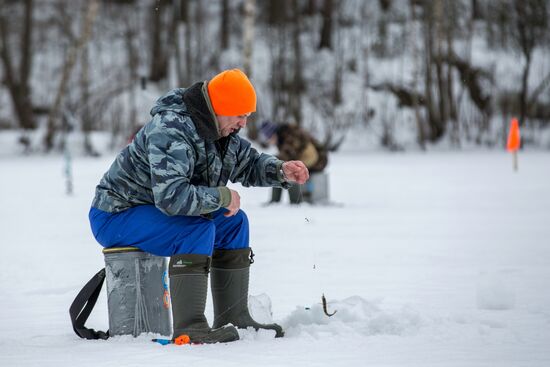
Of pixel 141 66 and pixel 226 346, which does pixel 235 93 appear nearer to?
pixel 226 346

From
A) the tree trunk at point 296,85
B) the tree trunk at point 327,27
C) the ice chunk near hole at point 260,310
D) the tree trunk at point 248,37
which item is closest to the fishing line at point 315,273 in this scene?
the ice chunk near hole at point 260,310

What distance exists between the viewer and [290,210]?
10133 millimetres

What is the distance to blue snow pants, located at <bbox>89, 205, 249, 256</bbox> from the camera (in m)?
3.52

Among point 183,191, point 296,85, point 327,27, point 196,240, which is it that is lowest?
point 196,240

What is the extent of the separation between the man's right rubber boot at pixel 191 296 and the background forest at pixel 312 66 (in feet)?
60.0

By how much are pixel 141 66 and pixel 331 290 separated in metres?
27.4

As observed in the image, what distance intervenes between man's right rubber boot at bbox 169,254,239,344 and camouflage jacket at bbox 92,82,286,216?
0.24 m

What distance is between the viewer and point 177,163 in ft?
11.1

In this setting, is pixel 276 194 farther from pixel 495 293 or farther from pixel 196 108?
pixel 196 108

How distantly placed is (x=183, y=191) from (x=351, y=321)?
1.17 meters

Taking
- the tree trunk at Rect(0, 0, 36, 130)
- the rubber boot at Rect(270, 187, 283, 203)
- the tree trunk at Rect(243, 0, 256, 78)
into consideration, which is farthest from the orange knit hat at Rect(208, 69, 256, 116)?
the tree trunk at Rect(0, 0, 36, 130)

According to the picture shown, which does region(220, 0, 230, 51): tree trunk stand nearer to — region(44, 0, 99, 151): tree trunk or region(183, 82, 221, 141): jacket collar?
region(44, 0, 99, 151): tree trunk

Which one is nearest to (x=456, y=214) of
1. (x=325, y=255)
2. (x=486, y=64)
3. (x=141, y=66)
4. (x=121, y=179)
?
(x=325, y=255)

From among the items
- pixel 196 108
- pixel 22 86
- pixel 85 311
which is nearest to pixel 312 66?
pixel 22 86
